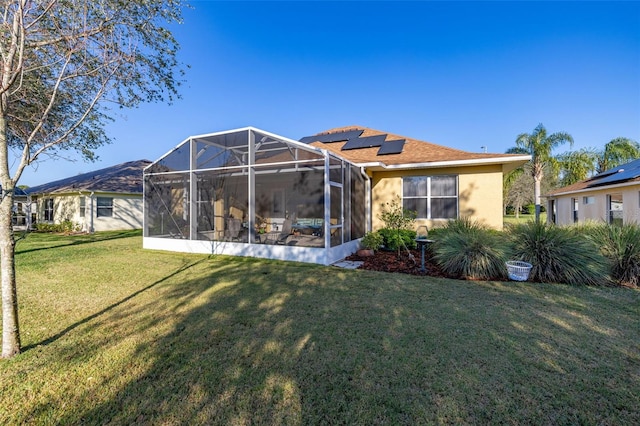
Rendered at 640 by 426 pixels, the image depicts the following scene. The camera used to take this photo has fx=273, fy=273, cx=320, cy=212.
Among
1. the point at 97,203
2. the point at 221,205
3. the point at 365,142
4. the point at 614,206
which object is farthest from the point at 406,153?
the point at 97,203

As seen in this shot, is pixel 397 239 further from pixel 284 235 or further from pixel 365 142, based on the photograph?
pixel 365 142

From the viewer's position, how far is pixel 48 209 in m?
19.8

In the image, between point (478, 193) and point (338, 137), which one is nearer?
point (478, 193)

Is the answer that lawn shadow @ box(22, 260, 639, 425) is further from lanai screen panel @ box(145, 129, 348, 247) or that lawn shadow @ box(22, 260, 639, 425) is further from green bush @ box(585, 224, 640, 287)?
lanai screen panel @ box(145, 129, 348, 247)

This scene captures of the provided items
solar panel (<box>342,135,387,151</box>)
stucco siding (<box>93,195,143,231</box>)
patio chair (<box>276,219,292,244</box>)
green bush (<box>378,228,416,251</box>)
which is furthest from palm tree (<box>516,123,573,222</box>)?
stucco siding (<box>93,195,143,231</box>)

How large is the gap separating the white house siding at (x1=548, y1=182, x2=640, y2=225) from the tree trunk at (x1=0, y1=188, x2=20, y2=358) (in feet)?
42.3

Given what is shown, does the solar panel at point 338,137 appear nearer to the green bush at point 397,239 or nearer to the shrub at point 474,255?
the green bush at point 397,239

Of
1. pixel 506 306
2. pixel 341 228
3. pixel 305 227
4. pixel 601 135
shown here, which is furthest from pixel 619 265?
pixel 601 135

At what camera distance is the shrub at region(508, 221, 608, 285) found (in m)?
5.81

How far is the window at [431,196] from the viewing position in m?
10.4

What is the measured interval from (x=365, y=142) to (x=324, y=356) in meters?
11.8

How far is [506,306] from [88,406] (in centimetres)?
554

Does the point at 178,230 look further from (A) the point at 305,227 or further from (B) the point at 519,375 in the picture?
(B) the point at 519,375

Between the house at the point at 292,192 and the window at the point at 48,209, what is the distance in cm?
1559
